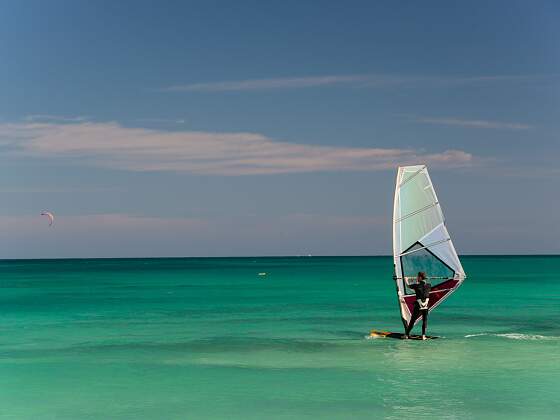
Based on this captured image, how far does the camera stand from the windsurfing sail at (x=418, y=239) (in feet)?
73.6

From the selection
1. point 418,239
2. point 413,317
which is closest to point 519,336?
point 413,317

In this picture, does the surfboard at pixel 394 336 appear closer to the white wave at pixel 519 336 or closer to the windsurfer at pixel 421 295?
the windsurfer at pixel 421 295

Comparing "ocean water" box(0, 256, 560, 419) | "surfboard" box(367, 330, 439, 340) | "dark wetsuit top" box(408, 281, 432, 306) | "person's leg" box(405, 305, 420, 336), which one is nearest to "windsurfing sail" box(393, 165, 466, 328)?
"person's leg" box(405, 305, 420, 336)

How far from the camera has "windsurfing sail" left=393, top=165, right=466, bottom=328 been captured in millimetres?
22422

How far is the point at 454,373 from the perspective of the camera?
672 inches

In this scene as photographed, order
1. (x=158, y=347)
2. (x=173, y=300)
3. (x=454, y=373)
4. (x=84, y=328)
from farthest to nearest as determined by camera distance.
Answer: (x=173, y=300)
(x=84, y=328)
(x=158, y=347)
(x=454, y=373)

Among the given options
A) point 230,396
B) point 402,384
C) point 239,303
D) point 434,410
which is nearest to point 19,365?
point 230,396

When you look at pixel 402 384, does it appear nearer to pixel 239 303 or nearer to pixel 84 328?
pixel 84 328

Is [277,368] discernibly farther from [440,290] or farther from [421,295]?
[440,290]

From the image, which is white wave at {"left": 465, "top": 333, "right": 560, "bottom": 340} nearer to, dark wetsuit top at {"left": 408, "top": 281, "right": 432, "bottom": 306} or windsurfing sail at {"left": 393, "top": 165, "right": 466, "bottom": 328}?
windsurfing sail at {"left": 393, "top": 165, "right": 466, "bottom": 328}

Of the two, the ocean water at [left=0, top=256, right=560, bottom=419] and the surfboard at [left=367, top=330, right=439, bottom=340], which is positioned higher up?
the surfboard at [left=367, top=330, right=439, bottom=340]

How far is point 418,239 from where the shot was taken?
2259 centimetres

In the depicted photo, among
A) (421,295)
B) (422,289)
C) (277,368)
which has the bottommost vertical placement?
(277,368)

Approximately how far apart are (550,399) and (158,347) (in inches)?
430
